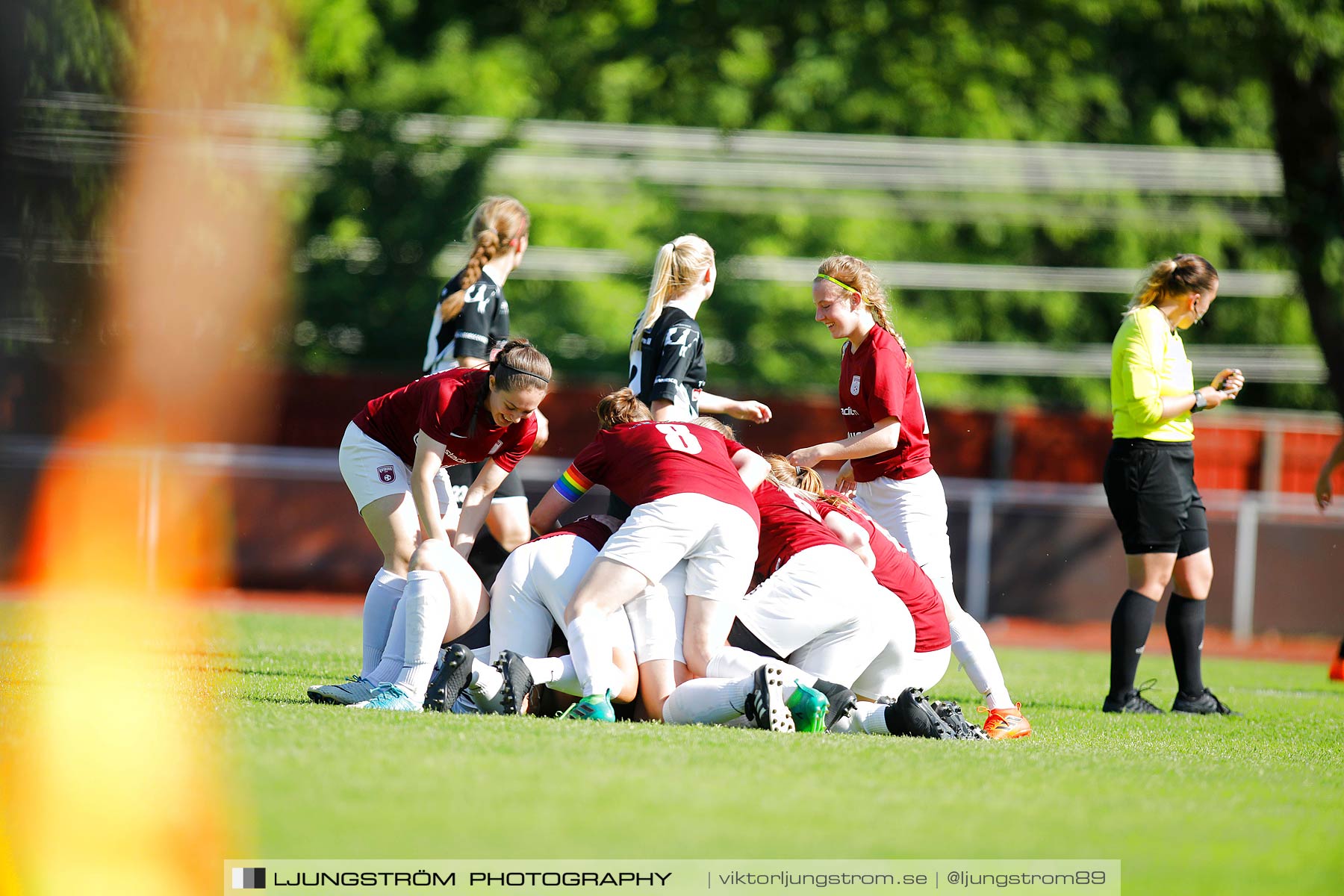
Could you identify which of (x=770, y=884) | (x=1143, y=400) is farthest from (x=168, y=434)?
(x=770, y=884)

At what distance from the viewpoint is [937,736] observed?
16.0 feet

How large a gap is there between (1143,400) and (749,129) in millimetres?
17630

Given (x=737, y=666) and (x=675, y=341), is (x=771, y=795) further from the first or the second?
(x=675, y=341)

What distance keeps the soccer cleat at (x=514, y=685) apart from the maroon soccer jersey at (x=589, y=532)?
55 cm

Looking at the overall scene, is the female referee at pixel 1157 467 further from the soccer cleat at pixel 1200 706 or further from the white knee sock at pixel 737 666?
the white knee sock at pixel 737 666

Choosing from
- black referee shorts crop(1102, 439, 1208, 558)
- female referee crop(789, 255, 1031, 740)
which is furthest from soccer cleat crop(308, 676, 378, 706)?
black referee shorts crop(1102, 439, 1208, 558)

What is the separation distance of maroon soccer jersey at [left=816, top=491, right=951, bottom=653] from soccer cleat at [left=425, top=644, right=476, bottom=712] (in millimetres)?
1549

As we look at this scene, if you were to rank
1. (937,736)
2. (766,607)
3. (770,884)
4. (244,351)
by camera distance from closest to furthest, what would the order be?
(770,884) → (937,736) → (766,607) → (244,351)

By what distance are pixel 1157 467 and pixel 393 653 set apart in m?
3.66

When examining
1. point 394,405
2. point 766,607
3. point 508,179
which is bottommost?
point 766,607

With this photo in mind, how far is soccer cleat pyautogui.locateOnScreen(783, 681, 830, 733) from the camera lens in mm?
4789

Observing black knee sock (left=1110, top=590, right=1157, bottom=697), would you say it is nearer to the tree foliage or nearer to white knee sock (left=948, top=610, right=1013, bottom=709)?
white knee sock (left=948, top=610, right=1013, bottom=709)

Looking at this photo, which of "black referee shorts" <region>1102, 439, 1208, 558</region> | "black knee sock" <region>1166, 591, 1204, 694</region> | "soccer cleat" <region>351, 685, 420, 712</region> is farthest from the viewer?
"black knee sock" <region>1166, 591, 1204, 694</region>

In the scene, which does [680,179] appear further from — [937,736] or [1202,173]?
[937,736]
